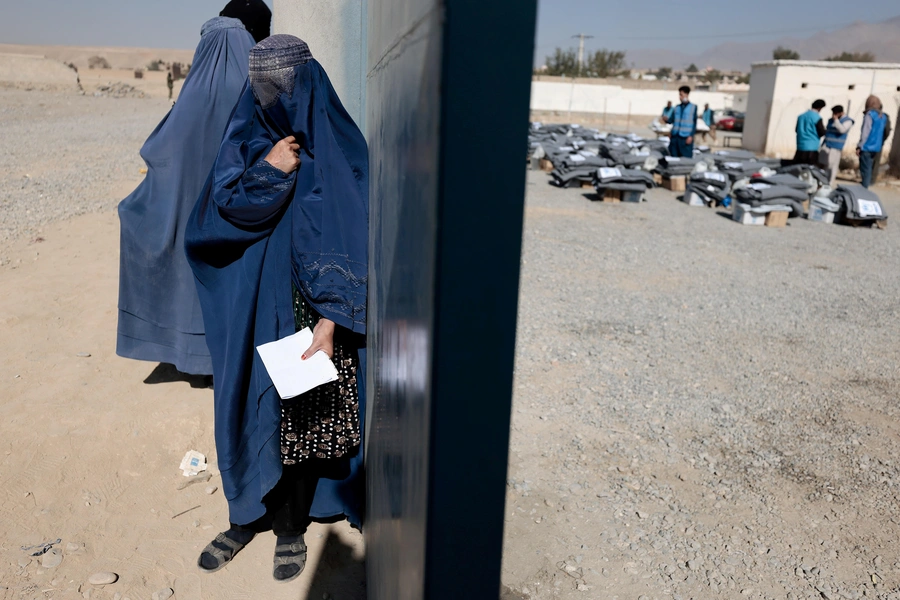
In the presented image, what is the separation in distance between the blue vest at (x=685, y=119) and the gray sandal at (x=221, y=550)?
1061 centimetres

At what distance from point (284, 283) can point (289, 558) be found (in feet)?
3.04

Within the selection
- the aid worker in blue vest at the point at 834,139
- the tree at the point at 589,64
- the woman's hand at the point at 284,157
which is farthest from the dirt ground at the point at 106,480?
the tree at the point at 589,64

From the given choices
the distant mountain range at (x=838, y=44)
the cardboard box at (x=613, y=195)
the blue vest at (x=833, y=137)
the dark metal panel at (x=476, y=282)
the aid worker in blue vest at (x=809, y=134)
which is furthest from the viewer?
the distant mountain range at (x=838, y=44)

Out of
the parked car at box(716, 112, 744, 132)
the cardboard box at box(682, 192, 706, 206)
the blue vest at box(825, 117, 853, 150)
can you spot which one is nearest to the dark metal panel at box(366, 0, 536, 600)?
the cardboard box at box(682, 192, 706, 206)

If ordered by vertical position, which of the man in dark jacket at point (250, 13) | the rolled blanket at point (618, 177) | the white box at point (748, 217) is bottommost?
the white box at point (748, 217)

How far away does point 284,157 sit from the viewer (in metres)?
1.87

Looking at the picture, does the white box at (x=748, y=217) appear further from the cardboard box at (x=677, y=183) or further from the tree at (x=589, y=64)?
the tree at (x=589, y=64)

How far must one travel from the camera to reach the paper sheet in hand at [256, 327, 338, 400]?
1869 millimetres

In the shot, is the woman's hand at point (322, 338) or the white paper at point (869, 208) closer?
the woman's hand at point (322, 338)

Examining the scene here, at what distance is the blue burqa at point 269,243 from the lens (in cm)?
183

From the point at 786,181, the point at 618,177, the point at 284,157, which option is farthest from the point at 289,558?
the point at 786,181

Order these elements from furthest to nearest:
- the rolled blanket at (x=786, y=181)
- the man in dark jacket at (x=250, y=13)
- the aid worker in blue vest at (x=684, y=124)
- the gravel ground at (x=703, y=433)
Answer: the aid worker in blue vest at (x=684, y=124) < the rolled blanket at (x=786, y=181) < the man in dark jacket at (x=250, y=13) < the gravel ground at (x=703, y=433)

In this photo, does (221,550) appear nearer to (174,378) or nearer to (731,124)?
(174,378)

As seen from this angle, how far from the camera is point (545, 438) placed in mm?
3203
